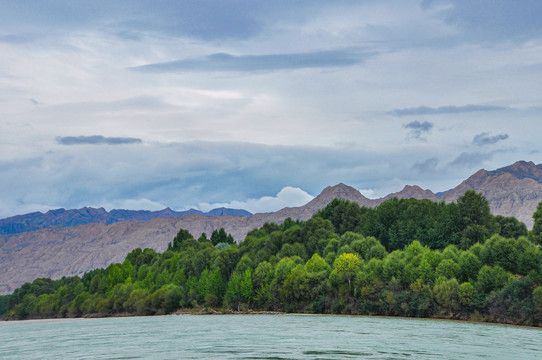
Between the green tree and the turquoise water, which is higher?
the green tree

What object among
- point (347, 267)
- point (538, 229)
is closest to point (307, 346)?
point (347, 267)

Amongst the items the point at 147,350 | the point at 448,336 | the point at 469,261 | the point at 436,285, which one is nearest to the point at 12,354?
the point at 147,350

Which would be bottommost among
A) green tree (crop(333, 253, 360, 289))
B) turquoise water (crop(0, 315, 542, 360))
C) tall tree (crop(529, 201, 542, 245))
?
turquoise water (crop(0, 315, 542, 360))

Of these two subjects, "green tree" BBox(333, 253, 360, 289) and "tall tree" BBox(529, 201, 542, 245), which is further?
"green tree" BBox(333, 253, 360, 289)

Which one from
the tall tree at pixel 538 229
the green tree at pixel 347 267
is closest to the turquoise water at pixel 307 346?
the tall tree at pixel 538 229

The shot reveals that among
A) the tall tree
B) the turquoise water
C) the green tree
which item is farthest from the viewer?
the green tree

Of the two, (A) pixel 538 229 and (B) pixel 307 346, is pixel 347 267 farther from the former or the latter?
(B) pixel 307 346

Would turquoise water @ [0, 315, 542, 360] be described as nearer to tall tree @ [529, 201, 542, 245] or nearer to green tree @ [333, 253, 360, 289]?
tall tree @ [529, 201, 542, 245]

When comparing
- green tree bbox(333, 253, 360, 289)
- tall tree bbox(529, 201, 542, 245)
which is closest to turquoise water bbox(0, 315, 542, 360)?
tall tree bbox(529, 201, 542, 245)

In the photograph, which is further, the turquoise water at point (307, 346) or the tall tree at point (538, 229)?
the tall tree at point (538, 229)

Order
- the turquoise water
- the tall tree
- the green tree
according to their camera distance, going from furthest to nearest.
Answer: the green tree, the tall tree, the turquoise water

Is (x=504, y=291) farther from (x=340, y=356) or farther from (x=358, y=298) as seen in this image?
(x=340, y=356)

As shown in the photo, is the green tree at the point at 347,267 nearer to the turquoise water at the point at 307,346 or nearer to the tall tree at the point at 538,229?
the tall tree at the point at 538,229

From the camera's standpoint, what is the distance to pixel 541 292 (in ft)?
429
